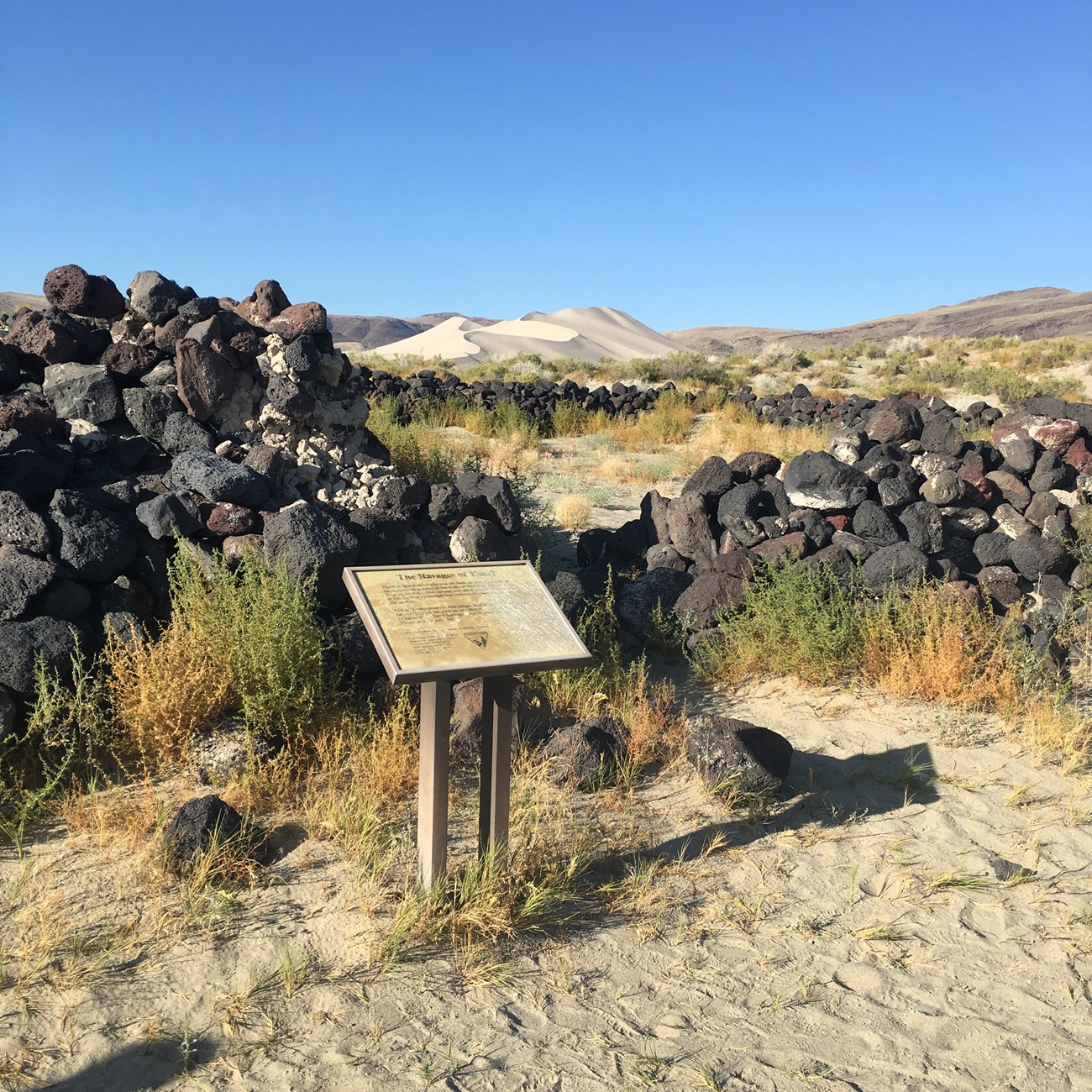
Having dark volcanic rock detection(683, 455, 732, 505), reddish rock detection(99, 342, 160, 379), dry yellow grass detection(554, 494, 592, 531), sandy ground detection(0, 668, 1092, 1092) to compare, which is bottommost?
sandy ground detection(0, 668, 1092, 1092)

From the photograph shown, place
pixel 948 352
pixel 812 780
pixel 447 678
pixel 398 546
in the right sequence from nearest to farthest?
pixel 447 678
pixel 812 780
pixel 398 546
pixel 948 352

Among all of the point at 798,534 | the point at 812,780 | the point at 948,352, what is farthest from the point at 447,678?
the point at 948,352

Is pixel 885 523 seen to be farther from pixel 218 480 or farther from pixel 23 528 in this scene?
pixel 23 528

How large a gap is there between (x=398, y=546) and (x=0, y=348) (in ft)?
11.0

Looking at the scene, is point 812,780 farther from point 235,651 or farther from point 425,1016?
point 235,651

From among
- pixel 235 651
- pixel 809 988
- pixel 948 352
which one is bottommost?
pixel 809 988

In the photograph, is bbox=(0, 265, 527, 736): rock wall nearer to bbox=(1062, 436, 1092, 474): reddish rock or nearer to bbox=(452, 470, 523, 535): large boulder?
bbox=(452, 470, 523, 535): large boulder

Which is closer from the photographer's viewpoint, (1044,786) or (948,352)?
(1044,786)

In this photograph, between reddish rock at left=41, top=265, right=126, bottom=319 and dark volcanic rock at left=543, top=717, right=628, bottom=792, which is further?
reddish rock at left=41, top=265, right=126, bottom=319

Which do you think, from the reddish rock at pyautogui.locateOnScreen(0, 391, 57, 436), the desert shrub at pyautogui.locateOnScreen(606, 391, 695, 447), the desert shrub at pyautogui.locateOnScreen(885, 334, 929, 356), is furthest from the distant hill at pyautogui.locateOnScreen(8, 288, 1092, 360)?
the reddish rock at pyautogui.locateOnScreen(0, 391, 57, 436)

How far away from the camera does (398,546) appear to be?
6945 mm

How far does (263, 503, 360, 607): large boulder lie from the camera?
5598mm

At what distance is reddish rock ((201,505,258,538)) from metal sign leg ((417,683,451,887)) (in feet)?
9.36

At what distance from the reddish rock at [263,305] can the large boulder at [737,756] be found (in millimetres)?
5053
